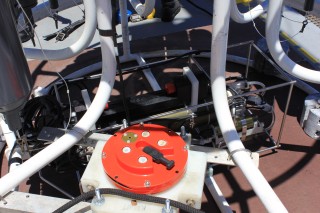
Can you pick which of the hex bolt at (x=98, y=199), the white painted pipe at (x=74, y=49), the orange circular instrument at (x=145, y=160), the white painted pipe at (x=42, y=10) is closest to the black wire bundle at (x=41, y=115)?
the white painted pipe at (x=74, y=49)

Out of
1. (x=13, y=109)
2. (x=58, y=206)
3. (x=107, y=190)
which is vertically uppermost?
(x=13, y=109)

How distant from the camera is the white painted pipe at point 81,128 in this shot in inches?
42.5

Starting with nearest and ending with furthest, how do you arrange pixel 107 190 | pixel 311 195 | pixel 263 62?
pixel 107 190 → pixel 311 195 → pixel 263 62

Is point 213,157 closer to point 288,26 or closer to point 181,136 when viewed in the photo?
point 181,136

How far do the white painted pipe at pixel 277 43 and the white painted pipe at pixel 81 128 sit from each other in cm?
56

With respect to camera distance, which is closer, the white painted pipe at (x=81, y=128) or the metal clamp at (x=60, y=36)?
the white painted pipe at (x=81, y=128)

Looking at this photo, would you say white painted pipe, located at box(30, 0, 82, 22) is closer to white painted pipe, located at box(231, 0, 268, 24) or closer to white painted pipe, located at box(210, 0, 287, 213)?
white painted pipe, located at box(231, 0, 268, 24)

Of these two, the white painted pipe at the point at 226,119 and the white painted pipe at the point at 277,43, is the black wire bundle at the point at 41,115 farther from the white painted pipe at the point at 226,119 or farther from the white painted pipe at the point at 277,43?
the white painted pipe at the point at 277,43

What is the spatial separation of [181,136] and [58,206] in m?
0.42

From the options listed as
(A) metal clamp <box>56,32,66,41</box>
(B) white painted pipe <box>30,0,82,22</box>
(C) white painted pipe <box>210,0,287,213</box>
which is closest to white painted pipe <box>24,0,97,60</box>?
(C) white painted pipe <box>210,0,287,213</box>

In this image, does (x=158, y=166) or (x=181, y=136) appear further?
(x=181, y=136)

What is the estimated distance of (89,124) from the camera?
1227mm

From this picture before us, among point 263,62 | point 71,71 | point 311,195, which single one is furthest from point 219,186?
point 71,71

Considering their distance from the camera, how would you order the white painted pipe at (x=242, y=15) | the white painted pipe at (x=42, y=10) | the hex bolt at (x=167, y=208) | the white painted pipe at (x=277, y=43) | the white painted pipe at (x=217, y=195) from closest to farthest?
the hex bolt at (x=167, y=208), the white painted pipe at (x=277, y=43), the white painted pipe at (x=217, y=195), the white painted pipe at (x=242, y=15), the white painted pipe at (x=42, y=10)
